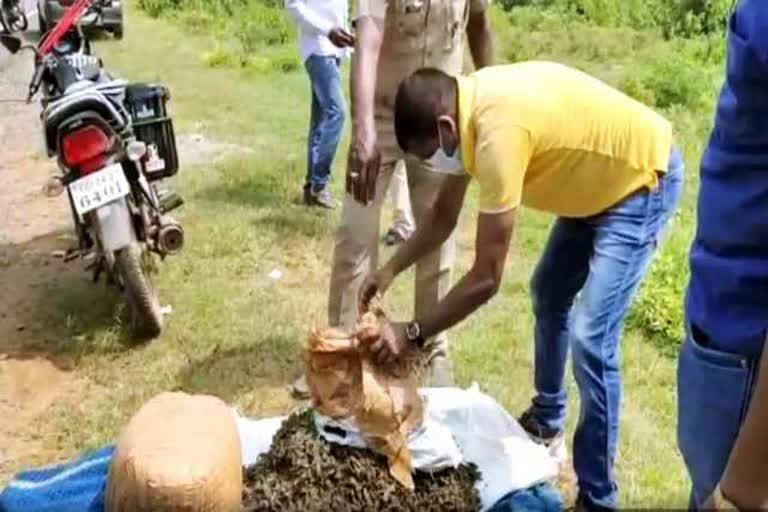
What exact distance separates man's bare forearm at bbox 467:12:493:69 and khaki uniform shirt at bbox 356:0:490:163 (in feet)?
0.32

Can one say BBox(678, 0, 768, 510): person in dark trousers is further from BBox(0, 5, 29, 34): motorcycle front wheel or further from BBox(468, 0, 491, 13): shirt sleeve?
BBox(0, 5, 29, 34): motorcycle front wheel

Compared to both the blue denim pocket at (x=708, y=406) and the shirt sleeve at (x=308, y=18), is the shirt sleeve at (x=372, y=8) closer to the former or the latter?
the shirt sleeve at (x=308, y=18)

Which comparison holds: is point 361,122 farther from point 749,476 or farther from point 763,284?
A: point 749,476

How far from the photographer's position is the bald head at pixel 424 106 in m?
3.02

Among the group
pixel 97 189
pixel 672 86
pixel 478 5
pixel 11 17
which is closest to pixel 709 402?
pixel 478 5

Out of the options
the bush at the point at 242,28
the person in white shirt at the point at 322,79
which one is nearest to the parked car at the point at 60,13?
the person in white shirt at the point at 322,79

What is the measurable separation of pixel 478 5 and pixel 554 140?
137cm

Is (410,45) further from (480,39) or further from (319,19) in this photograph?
(319,19)

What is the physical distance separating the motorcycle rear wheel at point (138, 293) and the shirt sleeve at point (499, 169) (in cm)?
211

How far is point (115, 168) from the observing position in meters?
4.71

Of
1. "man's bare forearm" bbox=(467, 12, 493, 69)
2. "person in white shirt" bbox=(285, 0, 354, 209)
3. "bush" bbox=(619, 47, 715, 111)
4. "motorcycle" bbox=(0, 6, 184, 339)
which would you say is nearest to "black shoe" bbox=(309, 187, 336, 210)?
"person in white shirt" bbox=(285, 0, 354, 209)

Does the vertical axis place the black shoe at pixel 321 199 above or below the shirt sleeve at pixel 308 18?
below

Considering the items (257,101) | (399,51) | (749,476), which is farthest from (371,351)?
(257,101)

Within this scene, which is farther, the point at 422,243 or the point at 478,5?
the point at 478,5
